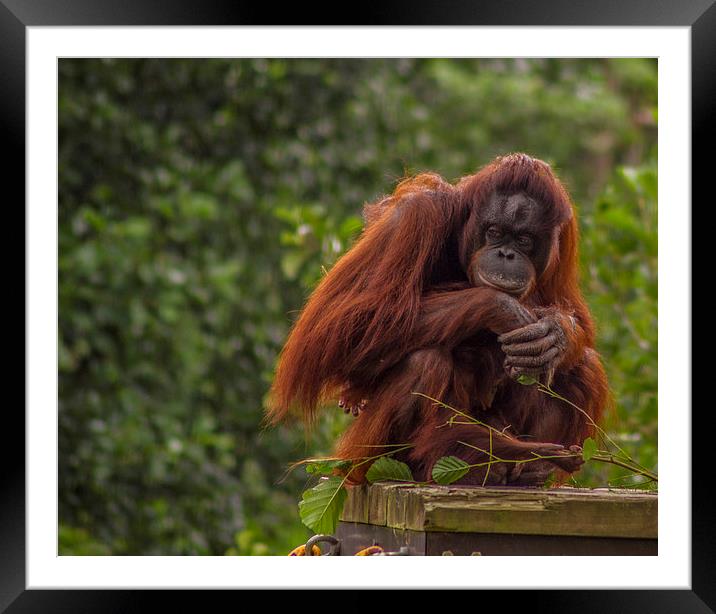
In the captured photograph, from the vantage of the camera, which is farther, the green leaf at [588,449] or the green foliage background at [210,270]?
the green foliage background at [210,270]

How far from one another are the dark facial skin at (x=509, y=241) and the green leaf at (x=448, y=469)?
0.42 metres

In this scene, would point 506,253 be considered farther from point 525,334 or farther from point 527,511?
point 527,511

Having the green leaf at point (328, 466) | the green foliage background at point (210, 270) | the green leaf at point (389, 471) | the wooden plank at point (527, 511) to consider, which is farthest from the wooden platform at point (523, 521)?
the green foliage background at point (210, 270)

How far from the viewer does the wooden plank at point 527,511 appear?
2.45 m

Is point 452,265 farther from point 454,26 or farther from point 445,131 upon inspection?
point 445,131

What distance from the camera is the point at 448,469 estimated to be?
2.61 metres

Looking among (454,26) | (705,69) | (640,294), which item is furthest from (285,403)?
(640,294)

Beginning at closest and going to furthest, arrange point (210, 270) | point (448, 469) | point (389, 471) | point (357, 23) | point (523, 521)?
point (357, 23)
point (523, 521)
point (448, 469)
point (389, 471)
point (210, 270)

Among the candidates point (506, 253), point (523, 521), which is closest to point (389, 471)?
point (523, 521)

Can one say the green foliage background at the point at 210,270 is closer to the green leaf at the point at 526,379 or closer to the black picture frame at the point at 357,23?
the green leaf at the point at 526,379

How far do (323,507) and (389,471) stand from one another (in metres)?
0.18

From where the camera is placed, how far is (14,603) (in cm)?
211

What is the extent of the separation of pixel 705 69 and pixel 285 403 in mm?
1272

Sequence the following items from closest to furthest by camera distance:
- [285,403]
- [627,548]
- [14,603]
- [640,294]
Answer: [14,603], [627,548], [285,403], [640,294]
